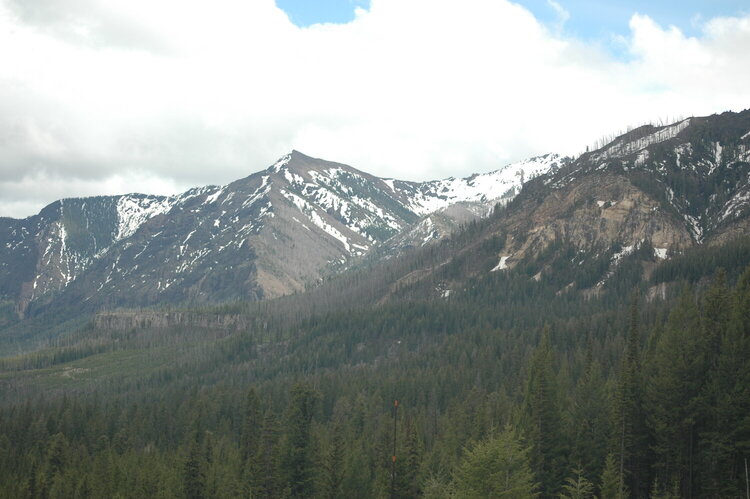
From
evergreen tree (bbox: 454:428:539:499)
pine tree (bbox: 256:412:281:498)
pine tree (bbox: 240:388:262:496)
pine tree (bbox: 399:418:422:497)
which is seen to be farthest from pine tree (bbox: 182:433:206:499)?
evergreen tree (bbox: 454:428:539:499)

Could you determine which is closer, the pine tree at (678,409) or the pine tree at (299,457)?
the pine tree at (678,409)

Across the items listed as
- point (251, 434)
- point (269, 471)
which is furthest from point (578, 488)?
point (251, 434)

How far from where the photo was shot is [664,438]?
60.3 meters

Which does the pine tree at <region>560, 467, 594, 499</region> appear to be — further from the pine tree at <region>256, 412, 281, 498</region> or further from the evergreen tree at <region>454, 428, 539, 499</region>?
the pine tree at <region>256, 412, 281, 498</region>

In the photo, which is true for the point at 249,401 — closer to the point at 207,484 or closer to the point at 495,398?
the point at 207,484

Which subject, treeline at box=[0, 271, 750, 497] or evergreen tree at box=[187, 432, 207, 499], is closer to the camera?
treeline at box=[0, 271, 750, 497]

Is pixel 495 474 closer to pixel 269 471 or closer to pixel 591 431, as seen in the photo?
pixel 591 431

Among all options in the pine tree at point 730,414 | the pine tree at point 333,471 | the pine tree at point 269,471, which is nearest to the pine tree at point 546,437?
the pine tree at point 730,414

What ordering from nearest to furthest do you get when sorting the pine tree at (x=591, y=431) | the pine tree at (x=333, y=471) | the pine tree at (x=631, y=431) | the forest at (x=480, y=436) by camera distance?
the forest at (x=480, y=436) < the pine tree at (x=631, y=431) < the pine tree at (x=591, y=431) < the pine tree at (x=333, y=471)

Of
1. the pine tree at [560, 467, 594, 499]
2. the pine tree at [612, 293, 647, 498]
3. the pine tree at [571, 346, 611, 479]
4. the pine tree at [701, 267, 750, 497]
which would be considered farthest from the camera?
the pine tree at [571, 346, 611, 479]

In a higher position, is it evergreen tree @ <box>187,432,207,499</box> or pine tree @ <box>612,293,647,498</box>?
pine tree @ <box>612,293,647,498</box>

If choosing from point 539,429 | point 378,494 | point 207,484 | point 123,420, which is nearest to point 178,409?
point 123,420

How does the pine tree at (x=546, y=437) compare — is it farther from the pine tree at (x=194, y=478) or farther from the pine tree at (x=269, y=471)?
the pine tree at (x=194, y=478)

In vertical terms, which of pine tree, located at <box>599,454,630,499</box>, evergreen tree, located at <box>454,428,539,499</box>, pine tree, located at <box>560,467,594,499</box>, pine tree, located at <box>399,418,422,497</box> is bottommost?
pine tree, located at <box>399,418,422,497</box>
